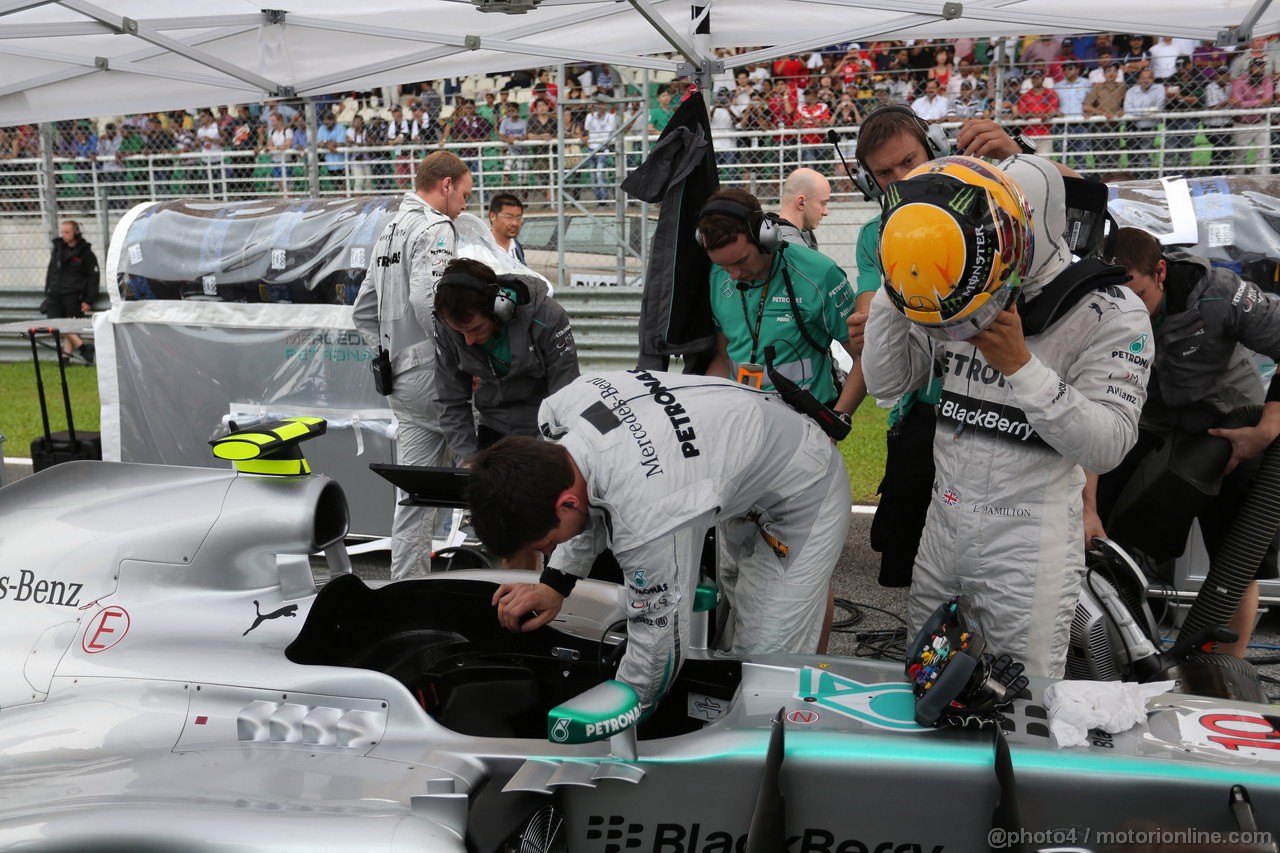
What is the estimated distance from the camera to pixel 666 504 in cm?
243

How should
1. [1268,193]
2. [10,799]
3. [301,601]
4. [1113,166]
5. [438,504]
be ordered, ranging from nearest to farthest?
[10,799]
[301,601]
[438,504]
[1268,193]
[1113,166]

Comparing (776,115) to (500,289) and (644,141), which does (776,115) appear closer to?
(644,141)

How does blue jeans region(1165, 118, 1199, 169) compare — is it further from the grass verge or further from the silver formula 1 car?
the grass verge

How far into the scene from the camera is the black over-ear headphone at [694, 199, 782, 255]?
12.3ft

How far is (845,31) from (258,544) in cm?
432

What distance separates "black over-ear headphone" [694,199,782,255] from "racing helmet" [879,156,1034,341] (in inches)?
58.2

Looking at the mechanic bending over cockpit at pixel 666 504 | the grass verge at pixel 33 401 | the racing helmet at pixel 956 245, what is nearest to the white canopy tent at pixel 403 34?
the mechanic bending over cockpit at pixel 666 504

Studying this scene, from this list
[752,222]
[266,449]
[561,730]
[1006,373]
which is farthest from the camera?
[752,222]

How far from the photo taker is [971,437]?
2.68m

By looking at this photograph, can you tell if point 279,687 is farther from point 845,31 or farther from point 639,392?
point 845,31

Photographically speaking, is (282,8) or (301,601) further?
(282,8)

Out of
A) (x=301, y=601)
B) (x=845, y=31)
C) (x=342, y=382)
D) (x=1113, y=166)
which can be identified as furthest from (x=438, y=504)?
(x=1113, y=166)

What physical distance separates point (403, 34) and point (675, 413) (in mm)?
4217

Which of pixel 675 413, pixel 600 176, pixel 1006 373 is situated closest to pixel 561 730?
pixel 675 413
